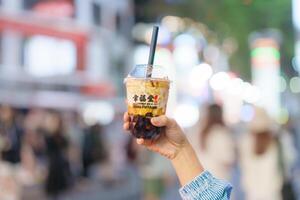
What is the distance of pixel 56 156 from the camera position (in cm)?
916

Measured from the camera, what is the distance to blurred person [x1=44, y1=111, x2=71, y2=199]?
9.01 metres

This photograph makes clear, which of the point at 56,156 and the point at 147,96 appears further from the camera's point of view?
the point at 56,156

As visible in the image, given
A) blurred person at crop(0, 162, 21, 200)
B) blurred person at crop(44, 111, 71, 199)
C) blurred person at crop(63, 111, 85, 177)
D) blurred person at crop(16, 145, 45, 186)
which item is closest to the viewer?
blurred person at crop(0, 162, 21, 200)

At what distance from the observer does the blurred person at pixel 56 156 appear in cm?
901

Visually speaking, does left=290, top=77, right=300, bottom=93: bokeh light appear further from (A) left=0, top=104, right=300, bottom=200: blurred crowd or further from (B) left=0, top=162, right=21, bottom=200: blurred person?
(B) left=0, top=162, right=21, bottom=200: blurred person

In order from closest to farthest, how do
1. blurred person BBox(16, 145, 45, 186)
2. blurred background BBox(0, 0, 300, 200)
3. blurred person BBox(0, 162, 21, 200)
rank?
blurred background BBox(0, 0, 300, 200) < blurred person BBox(0, 162, 21, 200) < blurred person BBox(16, 145, 45, 186)

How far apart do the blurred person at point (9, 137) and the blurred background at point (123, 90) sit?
0.03m

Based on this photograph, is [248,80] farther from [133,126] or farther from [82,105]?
[133,126]

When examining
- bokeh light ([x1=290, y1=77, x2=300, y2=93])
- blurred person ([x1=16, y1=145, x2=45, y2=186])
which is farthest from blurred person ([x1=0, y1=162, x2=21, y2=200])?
bokeh light ([x1=290, y1=77, x2=300, y2=93])

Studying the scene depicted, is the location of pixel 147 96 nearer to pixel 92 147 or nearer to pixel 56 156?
pixel 56 156

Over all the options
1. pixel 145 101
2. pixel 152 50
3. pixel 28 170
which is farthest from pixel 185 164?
pixel 28 170

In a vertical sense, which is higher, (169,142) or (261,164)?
(169,142)

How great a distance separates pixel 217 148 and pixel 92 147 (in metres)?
6.91

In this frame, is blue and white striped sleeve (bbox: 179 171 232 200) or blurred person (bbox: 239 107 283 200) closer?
blue and white striped sleeve (bbox: 179 171 232 200)
